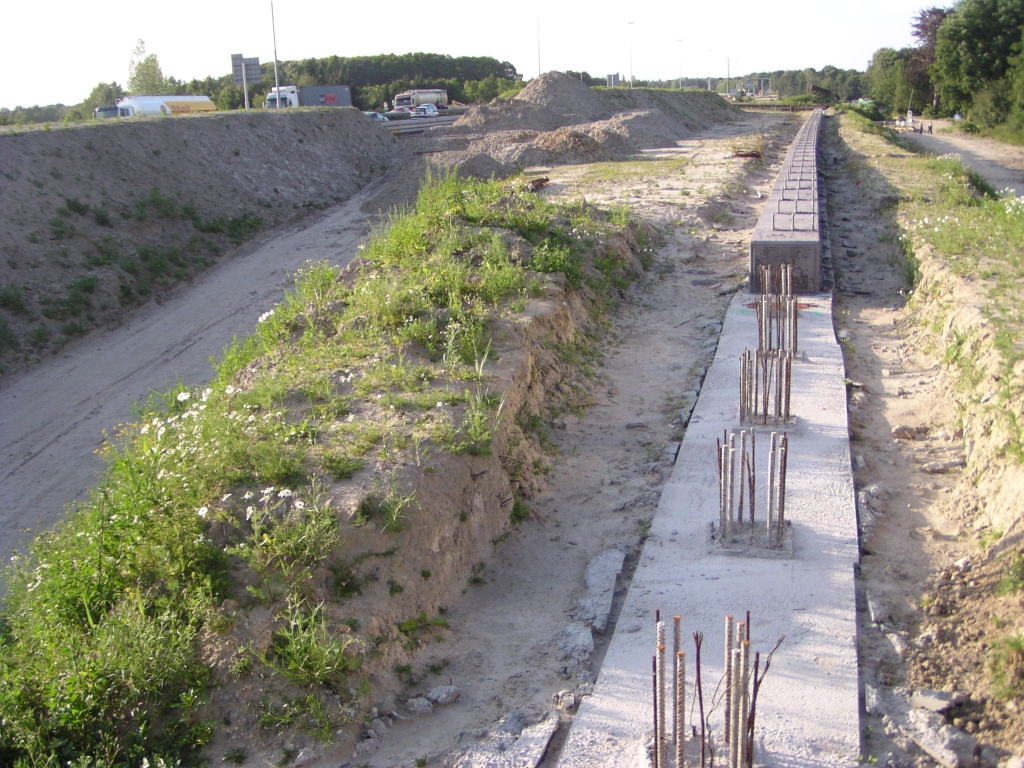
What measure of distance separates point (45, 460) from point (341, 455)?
636 centimetres

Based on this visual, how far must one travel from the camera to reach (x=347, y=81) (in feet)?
215

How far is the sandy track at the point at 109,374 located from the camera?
956 centimetres

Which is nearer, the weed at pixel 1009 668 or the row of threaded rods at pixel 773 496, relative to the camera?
the weed at pixel 1009 668

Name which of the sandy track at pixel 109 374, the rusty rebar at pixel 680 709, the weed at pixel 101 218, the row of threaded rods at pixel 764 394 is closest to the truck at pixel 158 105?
the weed at pixel 101 218

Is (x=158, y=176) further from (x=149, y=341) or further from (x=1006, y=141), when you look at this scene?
(x=1006, y=141)

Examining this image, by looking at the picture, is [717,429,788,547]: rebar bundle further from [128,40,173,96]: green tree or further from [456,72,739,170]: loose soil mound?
[128,40,173,96]: green tree

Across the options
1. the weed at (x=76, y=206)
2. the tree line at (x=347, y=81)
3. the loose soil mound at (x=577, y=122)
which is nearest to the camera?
the weed at (x=76, y=206)

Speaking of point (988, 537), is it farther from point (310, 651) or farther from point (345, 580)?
point (310, 651)

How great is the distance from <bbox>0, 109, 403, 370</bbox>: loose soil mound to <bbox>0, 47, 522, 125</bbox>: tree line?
20.6 m

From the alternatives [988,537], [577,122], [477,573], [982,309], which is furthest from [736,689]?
[577,122]

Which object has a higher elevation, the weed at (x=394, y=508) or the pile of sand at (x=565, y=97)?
the pile of sand at (x=565, y=97)

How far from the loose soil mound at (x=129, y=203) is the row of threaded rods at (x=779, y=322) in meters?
11.5

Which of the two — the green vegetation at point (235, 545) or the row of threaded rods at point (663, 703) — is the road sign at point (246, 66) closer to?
the green vegetation at point (235, 545)

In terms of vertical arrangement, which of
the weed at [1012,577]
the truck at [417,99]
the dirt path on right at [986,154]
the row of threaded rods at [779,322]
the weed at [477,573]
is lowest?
the weed at [477,573]
